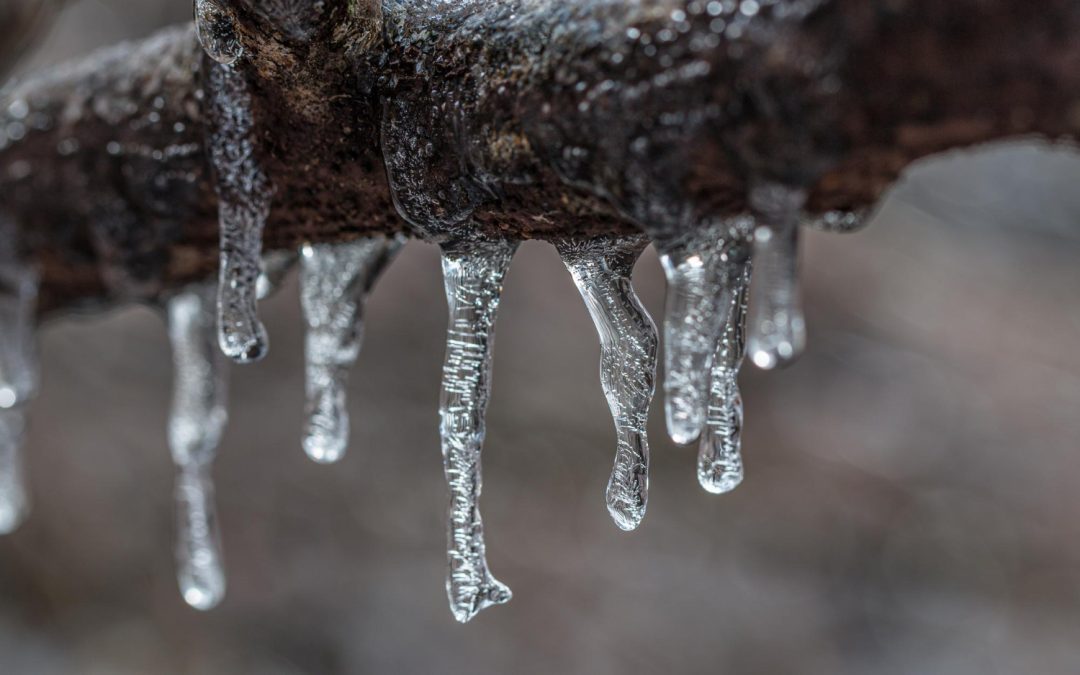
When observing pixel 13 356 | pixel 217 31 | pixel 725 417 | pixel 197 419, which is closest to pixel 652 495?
pixel 197 419

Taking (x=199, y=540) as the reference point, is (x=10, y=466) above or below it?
above

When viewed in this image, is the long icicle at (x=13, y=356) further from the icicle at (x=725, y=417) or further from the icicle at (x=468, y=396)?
the icicle at (x=725, y=417)

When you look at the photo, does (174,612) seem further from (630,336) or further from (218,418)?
(630,336)

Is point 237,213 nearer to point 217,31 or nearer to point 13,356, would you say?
point 217,31

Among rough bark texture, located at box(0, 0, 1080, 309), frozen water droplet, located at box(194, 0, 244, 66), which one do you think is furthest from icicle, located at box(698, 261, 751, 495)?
frozen water droplet, located at box(194, 0, 244, 66)

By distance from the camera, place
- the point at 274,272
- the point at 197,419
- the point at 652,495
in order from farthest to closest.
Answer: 1. the point at 652,495
2. the point at 197,419
3. the point at 274,272

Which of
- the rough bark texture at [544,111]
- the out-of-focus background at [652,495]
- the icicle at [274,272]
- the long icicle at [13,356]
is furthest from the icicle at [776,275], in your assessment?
the out-of-focus background at [652,495]

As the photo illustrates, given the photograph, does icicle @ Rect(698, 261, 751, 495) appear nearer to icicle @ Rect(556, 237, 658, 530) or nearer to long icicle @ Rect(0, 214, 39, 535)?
icicle @ Rect(556, 237, 658, 530)
